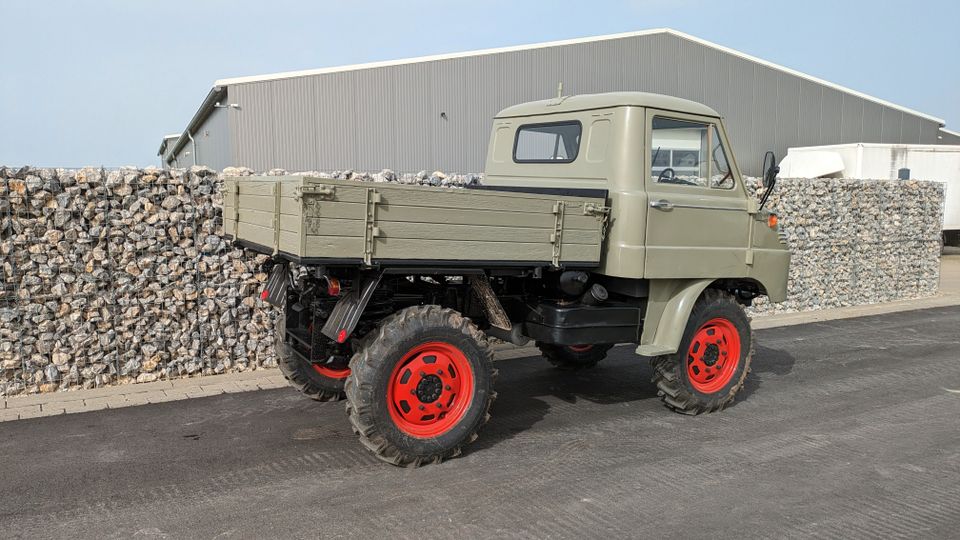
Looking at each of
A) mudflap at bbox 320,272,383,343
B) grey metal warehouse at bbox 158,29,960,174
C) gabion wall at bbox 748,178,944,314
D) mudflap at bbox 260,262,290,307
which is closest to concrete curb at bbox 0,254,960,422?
mudflap at bbox 260,262,290,307

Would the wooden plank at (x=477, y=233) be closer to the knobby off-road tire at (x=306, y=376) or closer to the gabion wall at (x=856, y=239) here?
the knobby off-road tire at (x=306, y=376)

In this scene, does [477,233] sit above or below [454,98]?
below

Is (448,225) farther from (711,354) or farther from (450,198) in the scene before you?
(711,354)

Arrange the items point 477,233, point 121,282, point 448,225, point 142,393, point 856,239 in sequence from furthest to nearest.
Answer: point 856,239 < point 121,282 < point 142,393 < point 477,233 < point 448,225

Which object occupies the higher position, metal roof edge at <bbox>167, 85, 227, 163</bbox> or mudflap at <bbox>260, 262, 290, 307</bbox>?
metal roof edge at <bbox>167, 85, 227, 163</bbox>

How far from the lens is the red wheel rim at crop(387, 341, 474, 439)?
15.4 feet

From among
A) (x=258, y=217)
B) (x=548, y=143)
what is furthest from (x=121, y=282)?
(x=548, y=143)

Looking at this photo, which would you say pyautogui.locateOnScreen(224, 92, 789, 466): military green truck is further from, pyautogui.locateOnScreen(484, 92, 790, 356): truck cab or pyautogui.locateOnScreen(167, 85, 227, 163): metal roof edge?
pyautogui.locateOnScreen(167, 85, 227, 163): metal roof edge

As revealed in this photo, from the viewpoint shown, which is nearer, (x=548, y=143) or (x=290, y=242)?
(x=290, y=242)

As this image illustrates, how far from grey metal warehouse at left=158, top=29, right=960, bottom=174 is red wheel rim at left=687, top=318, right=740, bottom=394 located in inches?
595

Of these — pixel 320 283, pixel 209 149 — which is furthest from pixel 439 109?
pixel 320 283

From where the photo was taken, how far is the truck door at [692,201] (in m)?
5.43

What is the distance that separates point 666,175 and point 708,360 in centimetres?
159

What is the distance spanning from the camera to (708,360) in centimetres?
598
